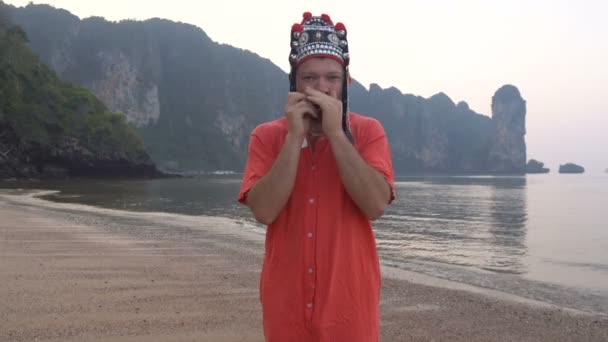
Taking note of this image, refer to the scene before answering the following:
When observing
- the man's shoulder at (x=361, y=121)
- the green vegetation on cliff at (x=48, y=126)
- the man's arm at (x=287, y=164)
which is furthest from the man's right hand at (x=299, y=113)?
the green vegetation on cliff at (x=48, y=126)

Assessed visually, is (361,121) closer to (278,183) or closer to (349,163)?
(349,163)

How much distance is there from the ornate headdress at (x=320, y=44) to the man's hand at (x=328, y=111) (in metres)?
0.14

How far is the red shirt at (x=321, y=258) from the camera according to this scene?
6.15 ft

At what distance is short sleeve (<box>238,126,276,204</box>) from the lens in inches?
76.7

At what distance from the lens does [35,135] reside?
61094mm

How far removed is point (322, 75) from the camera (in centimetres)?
191

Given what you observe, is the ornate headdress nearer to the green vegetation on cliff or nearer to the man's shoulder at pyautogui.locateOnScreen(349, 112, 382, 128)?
the man's shoulder at pyautogui.locateOnScreen(349, 112, 382, 128)

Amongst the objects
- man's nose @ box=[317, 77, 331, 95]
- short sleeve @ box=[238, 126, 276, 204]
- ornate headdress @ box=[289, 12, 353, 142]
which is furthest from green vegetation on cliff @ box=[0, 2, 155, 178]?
man's nose @ box=[317, 77, 331, 95]

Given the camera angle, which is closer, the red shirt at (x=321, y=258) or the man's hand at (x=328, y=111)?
the man's hand at (x=328, y=111)

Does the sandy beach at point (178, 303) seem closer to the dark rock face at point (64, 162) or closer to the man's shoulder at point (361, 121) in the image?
the man's shoulder at point (361, 121)

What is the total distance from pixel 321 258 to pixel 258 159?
461 mm

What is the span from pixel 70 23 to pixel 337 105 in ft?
682

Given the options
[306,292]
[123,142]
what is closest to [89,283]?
[306,292]

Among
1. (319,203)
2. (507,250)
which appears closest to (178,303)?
(319,203)
